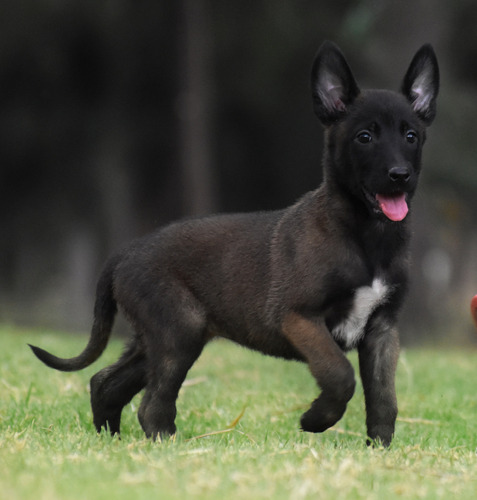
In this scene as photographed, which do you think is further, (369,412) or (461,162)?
(461,162)

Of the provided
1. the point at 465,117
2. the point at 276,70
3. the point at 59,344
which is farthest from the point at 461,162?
the point at 59,344

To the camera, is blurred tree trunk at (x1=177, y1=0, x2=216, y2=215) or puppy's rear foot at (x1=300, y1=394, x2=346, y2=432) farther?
blurred tree trunk at (x1=177, y1=0, x2=216, y2=215)

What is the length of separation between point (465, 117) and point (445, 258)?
24.1 feet

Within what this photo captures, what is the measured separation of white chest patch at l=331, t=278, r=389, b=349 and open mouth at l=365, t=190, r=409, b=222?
38 cm

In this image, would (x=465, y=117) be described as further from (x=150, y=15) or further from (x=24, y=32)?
(x=24, y=32)

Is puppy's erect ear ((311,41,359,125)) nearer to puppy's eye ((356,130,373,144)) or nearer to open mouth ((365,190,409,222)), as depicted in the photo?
puppy's eye ((356,130,373,144))

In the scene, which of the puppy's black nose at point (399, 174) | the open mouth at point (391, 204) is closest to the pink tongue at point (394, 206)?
the open mouth at point (391, 204)

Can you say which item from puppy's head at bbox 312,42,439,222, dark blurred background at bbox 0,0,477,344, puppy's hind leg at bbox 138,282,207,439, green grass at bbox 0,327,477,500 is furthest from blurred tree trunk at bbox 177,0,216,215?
puppy's head at bbox 312,42,439,222

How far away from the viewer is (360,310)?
219 inches

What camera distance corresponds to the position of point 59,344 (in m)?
11.0

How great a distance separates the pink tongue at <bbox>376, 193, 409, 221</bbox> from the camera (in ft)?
18.0

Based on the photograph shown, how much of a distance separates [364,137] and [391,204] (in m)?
0.42

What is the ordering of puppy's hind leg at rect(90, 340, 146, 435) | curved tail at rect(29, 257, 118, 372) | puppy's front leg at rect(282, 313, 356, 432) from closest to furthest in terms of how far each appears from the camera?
puppy's front leg at rect(282, 313, 356, 432), puppy's hind leg at rect(90, 340, 146, 435), curved tail at rect(29, 257, 118, 372)

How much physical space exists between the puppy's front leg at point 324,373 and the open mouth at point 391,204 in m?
0.72
